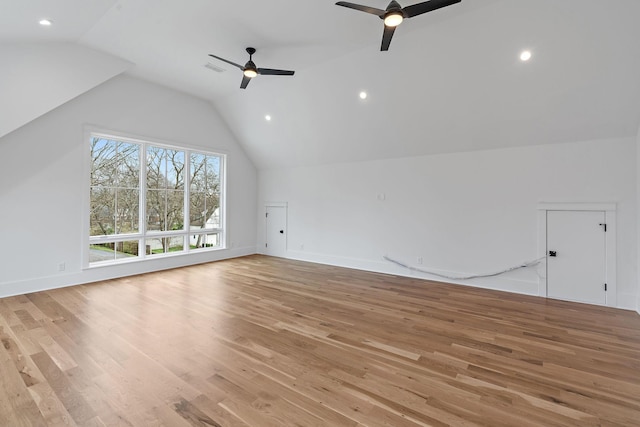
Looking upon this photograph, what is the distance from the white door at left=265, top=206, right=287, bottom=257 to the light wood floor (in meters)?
3.26

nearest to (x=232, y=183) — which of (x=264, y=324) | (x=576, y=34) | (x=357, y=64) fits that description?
(x=357, y=64)

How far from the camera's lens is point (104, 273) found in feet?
16.8

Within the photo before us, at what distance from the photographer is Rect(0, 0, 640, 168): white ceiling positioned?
3.27 m

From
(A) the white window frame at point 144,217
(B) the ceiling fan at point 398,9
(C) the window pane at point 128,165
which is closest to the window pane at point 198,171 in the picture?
(A) the white window frame at point 144,217

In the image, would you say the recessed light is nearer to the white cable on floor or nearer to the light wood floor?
the white cable on floor

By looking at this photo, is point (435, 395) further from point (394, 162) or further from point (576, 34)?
point (394, 162)

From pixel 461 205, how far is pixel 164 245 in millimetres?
6140

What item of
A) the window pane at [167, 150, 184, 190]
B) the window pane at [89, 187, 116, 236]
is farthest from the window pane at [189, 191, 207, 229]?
the window pane at [89, 187, 116, 236]

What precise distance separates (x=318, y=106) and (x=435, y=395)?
497 cm

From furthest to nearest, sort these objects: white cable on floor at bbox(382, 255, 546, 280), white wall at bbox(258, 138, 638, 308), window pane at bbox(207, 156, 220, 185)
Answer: window pane at bbox(207, 156, 220, 185) → white cable on floor at bbox(382, 255, 546, 280) → white wall at bbox(258, 138, 638, 308)

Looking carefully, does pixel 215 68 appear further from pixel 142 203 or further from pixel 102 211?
pixel 102 211

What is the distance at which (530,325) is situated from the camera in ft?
11.0

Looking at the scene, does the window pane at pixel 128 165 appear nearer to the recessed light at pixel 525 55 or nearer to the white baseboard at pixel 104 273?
the white baseboard at pixel 104 273

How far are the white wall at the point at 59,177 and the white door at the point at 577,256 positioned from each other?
280 inches
